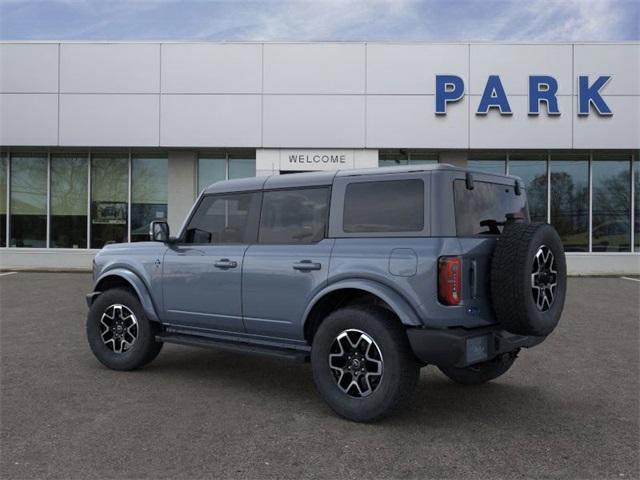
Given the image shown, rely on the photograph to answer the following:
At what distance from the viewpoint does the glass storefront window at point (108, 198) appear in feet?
59.1

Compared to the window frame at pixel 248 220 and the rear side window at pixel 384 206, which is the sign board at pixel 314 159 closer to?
the window frame at pixel 248 220

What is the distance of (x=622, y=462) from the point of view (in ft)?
12.0

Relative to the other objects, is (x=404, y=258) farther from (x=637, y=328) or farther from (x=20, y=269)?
(x=20, y=269)

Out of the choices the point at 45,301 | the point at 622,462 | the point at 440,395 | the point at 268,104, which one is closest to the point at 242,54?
the point at 268,104

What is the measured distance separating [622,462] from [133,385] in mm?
4035

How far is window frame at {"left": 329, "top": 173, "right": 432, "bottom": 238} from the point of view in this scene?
13.9 feet

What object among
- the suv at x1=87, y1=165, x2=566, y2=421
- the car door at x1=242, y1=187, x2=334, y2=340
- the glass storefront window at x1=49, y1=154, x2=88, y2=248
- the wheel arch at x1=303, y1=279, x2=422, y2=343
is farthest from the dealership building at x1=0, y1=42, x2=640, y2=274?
the wheel arch at x1=303, y1=279, x2=422, y2=343

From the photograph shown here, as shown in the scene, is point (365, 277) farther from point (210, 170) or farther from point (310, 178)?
point (210, 170)

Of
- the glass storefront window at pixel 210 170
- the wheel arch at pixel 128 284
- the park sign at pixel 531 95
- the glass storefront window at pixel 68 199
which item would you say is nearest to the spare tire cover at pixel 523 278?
the wheel arch at pixel 128 284

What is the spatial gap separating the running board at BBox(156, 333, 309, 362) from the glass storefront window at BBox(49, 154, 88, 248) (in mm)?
13837

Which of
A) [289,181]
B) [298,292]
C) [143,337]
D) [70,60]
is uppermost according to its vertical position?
[70,60]

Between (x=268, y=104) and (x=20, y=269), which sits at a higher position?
(x=268, y=104)

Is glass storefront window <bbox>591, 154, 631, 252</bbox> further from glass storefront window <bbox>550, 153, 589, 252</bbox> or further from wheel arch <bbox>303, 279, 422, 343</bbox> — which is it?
wheel arch <bbox>303, 279, 422, 343</bbox>

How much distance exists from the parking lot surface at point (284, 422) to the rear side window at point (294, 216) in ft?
4.60
